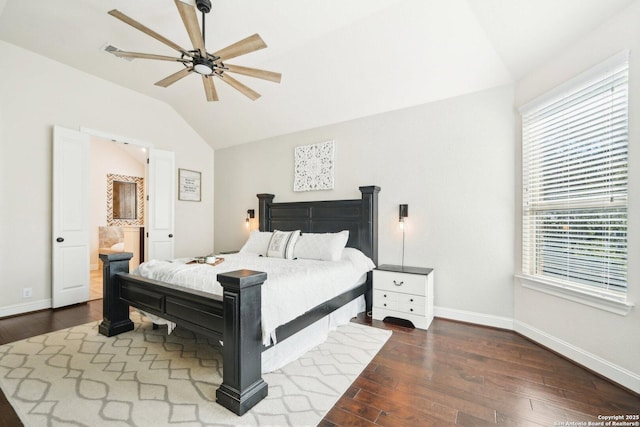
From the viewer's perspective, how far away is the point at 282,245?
12.5ft

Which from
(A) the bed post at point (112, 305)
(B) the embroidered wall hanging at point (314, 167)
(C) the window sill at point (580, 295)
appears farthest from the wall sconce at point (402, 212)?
(A) the bed post at point (112, 305)

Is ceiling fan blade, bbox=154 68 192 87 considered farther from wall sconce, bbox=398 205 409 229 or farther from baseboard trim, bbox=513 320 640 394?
baseboard trim, bbox=513 320 640 394

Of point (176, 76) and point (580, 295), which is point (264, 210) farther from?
point (580, 295)

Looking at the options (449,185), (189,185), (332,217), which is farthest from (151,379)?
(189,185)

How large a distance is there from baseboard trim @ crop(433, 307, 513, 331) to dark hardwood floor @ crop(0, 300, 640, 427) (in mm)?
209

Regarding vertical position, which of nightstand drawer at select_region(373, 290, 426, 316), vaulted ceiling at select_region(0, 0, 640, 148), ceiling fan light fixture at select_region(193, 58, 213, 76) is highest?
vaulted ceiling at select_region(0, 0, 640, 148)

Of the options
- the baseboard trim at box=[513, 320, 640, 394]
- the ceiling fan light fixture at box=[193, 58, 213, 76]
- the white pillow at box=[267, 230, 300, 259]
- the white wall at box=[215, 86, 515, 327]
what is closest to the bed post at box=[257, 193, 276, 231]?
the white pillow at box=[267, 230, 300, 259]

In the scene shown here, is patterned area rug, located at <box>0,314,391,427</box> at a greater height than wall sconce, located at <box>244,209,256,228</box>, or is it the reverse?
wall sconce, located at <box>244,209,256,228</box>

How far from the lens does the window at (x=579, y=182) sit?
215 centimetres

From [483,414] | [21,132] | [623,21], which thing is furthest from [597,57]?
[21,132]

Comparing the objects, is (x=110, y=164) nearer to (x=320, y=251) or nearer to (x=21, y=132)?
(x=21, y=132)

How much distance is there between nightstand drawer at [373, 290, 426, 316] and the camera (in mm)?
3182

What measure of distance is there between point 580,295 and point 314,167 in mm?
3470

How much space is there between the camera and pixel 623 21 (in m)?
2.12
